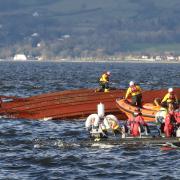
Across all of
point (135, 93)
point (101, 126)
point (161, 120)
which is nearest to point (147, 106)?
point (135, 93)

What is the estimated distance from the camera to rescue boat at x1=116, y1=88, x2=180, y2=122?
1663 inches

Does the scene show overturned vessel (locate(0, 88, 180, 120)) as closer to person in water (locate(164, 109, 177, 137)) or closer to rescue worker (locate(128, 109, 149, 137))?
rescue worker (locate(128, 109, 149, 137))

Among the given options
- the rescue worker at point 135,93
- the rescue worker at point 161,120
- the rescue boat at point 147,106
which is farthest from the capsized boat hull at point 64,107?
the rescue worker at point 161,120

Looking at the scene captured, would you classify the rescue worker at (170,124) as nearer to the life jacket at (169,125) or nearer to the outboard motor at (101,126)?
the life jacket at (169,125)

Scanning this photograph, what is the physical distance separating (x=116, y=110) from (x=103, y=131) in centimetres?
1237

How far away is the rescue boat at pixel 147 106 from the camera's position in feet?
139

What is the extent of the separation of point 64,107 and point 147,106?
6.37 m

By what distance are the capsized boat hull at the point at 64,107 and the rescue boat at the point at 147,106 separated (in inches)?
58.5

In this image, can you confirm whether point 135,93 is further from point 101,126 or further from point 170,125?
point 170,125

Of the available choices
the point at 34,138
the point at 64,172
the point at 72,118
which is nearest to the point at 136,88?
the point at 72,118

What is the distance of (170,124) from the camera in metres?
33.0

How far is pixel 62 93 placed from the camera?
2055 inches

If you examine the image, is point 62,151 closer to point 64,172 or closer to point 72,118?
point 64,172

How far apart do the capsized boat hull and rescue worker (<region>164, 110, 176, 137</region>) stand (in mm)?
13214
